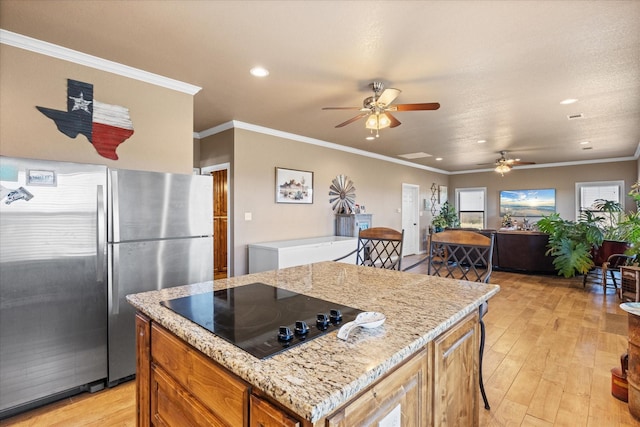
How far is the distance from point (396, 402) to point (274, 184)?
423 centimetres

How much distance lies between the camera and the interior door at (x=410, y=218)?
8.26m

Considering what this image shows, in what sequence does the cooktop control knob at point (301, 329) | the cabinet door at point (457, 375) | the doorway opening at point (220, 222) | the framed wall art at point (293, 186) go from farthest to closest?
1. the doorway opening at point (220, 222)
2. the framed wall art at point (293, 186)
3. the cabinet door at point (457, 375)
4. the cooktop control knob at point (301, 329)

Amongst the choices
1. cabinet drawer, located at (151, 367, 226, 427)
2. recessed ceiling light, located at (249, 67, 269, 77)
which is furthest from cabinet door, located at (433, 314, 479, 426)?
recessed ceiling light, located at (249, 67, 269, 77)

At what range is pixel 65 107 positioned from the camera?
2521 millimetres

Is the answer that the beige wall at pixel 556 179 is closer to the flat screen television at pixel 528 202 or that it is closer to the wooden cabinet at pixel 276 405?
the flat screen television at pixel 528 202

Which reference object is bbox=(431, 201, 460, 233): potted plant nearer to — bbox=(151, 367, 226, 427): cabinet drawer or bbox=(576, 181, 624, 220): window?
bbox=(576, 181, 624, 220): window

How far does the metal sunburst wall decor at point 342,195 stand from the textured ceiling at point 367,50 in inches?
→ 76.3

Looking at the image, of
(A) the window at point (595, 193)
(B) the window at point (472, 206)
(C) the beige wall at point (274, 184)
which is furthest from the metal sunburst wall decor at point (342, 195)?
(A) the window at point (595, 193)

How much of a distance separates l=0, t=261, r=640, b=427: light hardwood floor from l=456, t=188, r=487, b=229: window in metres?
5.53

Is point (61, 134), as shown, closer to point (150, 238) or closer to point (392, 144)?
point (150, 238)

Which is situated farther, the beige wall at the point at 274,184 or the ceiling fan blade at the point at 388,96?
the beige wall at the point at 274,184

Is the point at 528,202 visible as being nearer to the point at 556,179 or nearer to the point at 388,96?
the point at 556,179

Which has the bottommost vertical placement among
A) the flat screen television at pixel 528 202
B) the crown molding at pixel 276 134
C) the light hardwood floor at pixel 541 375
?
the light hardwood floor at pixel 541 375

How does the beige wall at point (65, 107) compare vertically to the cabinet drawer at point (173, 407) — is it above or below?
above
